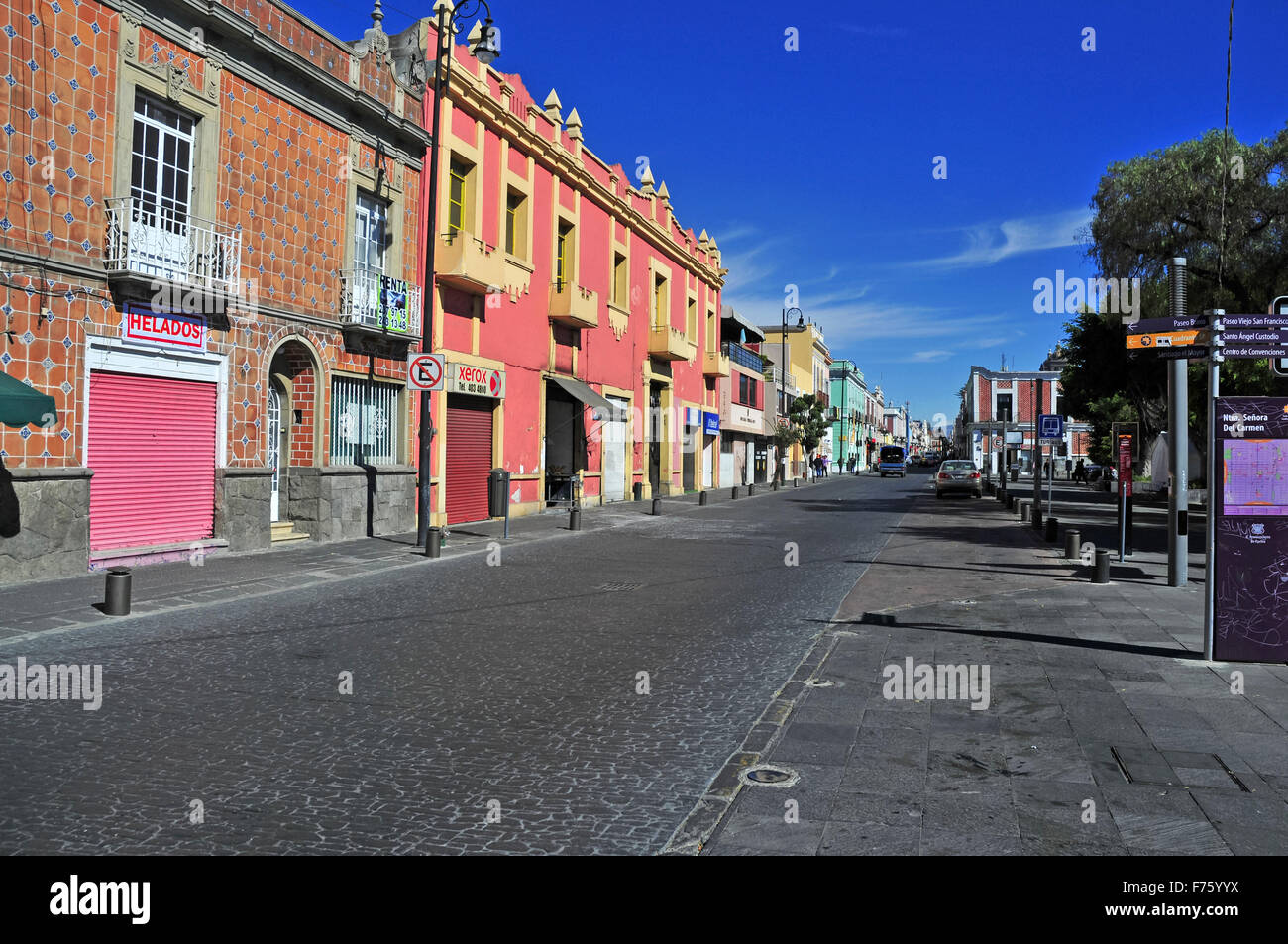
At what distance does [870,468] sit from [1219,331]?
324ft

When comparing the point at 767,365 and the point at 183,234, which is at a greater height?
the point at 767,365

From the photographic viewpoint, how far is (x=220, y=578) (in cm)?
1166

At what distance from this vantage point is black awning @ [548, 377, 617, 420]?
83.8ft

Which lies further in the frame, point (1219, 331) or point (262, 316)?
point (262, 316)

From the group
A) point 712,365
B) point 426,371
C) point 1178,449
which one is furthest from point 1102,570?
point 712,365

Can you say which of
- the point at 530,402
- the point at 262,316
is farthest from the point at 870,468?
the point at 262,316

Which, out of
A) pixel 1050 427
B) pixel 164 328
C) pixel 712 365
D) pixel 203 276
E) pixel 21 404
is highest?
pixel 712 365

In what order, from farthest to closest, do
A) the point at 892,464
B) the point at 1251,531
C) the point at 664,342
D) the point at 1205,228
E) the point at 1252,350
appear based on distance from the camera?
the point at 892,464, the point at 664,342, the point at 1205,228, the point at 1252,350, the point at 1251,531

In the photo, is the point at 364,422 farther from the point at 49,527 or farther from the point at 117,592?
the point at 117,592

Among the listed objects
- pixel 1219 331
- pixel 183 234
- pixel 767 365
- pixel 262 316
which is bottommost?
pixel 1219 331

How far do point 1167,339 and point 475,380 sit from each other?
1521cm
